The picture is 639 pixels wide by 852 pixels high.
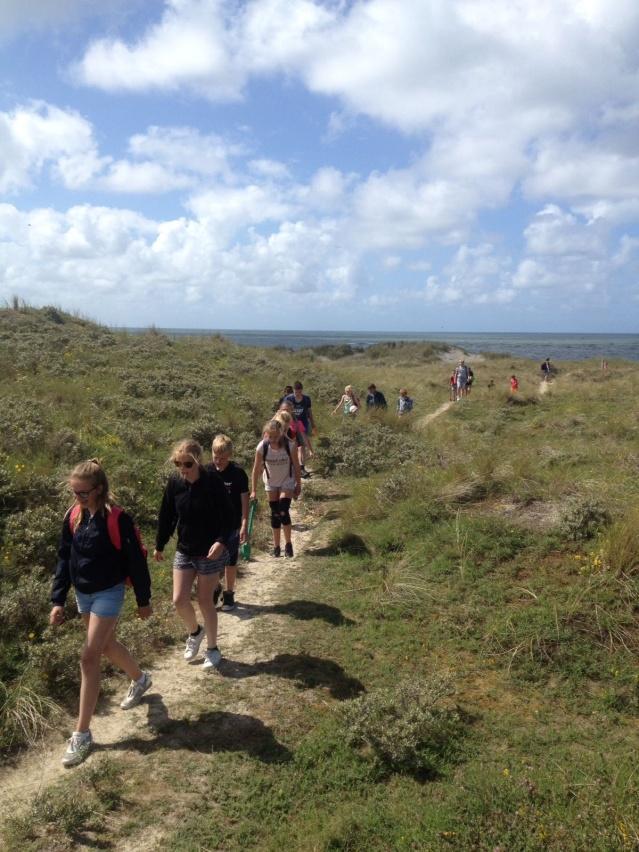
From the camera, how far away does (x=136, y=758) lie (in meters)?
3.77

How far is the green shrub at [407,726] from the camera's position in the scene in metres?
3.73

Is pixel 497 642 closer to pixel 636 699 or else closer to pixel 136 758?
pixel 636 699

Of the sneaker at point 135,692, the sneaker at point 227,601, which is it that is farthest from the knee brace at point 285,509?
the sneaker at point 135,692

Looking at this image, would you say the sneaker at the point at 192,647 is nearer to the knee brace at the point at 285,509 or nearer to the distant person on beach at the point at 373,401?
the knee brace at the point at 285,509

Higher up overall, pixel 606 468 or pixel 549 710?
pixel 606 468

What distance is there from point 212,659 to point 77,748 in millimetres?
1267

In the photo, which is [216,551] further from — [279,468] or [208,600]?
[279,468]

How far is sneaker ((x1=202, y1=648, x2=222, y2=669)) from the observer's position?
15.8ft

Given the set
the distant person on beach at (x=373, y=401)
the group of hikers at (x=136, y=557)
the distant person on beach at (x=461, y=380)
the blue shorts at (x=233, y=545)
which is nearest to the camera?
the group of hikers at (x=136, y=557)

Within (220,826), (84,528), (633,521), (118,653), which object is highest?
(84,528)

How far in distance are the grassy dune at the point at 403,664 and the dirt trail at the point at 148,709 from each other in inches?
7.3

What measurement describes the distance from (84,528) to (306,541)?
14.9 ft

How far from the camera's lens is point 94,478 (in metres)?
3.81

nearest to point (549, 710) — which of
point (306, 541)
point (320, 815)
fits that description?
point (320, 815)
